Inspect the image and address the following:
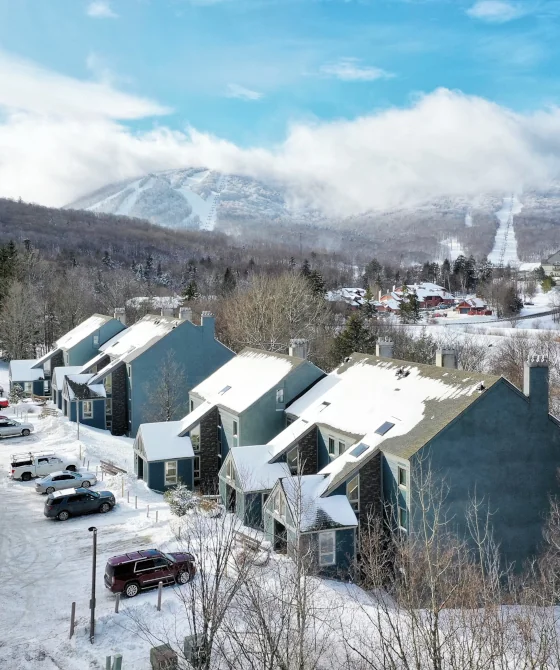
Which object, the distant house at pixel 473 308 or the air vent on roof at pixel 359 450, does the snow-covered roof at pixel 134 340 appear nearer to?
the air vent on roof at pixel 359 450

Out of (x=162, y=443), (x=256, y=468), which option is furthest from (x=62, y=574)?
(x=162, y=443)

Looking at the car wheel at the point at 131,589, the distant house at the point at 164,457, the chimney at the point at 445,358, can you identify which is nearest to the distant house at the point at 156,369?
the distant house at the point at 164,457

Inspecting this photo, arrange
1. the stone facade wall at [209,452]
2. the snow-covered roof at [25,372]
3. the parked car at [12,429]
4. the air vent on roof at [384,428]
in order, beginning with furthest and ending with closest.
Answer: the snow-covered roof at [25,372], the parked car at [12,429], the stone facade wall at [209,452], the air vent on roof at [384,428]

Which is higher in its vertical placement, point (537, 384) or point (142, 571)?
point (537, 384)

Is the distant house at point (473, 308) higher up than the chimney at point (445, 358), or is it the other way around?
the chimney at point (445, 358)

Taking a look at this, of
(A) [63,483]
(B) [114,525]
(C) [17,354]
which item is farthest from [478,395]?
(C) [17,354]

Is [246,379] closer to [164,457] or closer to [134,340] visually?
[164,457]

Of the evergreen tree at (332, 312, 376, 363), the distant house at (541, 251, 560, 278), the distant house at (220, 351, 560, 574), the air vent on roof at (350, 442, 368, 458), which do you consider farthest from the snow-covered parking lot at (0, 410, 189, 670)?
the distant house at (541, 251, 560, 278)
